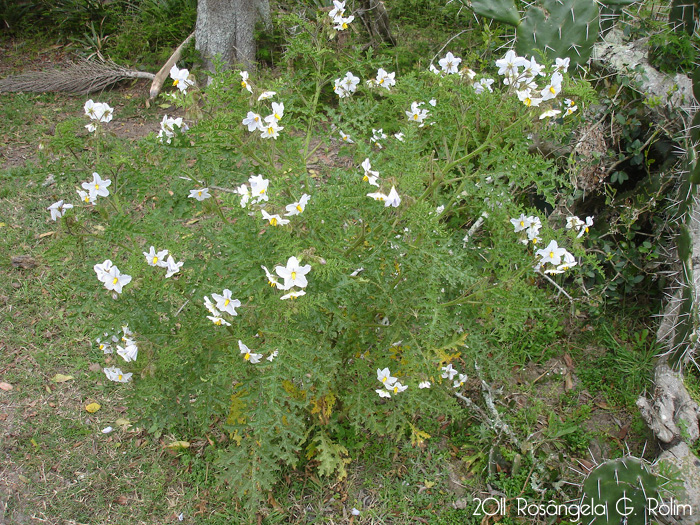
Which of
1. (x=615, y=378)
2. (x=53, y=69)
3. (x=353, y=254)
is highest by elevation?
(x=353, y=254)

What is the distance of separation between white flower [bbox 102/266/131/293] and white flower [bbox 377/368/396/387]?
3.35ft

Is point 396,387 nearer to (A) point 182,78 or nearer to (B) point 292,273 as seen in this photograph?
→ (B) point 292,273

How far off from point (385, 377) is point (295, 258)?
30.5 inches

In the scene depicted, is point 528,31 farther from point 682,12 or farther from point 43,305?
point 43,305

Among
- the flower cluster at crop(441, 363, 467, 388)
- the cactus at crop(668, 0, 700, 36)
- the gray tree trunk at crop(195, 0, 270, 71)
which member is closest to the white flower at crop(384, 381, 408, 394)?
the flower cluster at crop(441, 363, 467, 388)

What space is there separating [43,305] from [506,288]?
3073 mm

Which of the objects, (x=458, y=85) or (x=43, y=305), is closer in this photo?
(x=458, y=85)

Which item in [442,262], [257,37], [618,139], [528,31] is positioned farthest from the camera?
[257,37]

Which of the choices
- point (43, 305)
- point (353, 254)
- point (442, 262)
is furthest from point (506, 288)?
point (43, 305)

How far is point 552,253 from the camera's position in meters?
2.14

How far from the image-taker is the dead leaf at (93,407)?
3.16 metres

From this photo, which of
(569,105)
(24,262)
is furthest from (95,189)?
(24,262)

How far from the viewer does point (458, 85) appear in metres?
2.16

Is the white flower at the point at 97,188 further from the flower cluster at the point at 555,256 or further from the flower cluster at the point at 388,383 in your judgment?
the flower cluster at the point at 555,256
